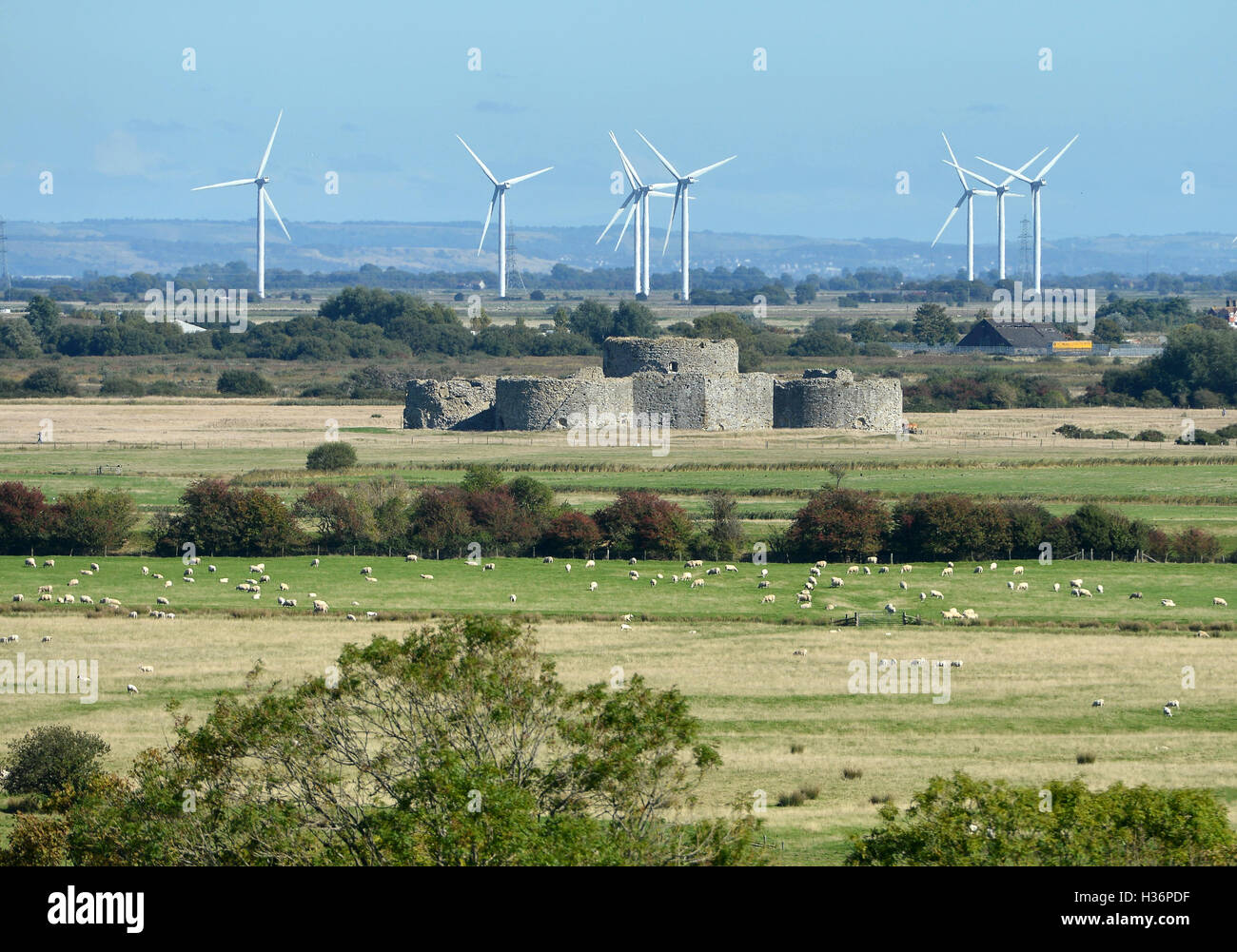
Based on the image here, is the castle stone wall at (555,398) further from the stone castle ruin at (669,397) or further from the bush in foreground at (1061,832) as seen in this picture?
the bush in foreground at (1061,832)

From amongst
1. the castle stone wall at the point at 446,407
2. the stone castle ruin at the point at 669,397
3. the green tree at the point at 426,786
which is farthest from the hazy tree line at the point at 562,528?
the green tree at the point at 426,786

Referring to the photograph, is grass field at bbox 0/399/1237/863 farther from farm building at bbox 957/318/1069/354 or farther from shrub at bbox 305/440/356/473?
farm building at bbox 957/318/1069/354

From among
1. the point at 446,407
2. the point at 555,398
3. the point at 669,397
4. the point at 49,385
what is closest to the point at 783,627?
the point at 555,398

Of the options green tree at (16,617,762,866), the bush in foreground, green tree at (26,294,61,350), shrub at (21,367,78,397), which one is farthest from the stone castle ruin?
green tree at (26,294,61,350)

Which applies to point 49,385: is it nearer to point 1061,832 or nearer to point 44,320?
point 44,320

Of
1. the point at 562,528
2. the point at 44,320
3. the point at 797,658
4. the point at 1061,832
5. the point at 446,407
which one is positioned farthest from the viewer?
the point at 44,320
